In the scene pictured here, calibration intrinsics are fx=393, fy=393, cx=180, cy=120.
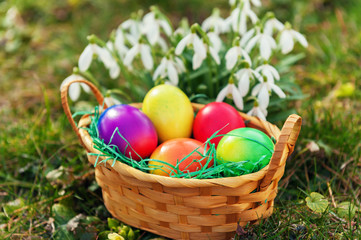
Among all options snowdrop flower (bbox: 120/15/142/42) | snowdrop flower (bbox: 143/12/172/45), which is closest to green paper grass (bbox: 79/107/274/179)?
snowdrop flower (bbox: 143/12/172/45)

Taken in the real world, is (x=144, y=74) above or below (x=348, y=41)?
above

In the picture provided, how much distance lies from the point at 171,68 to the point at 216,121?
1.33 ft

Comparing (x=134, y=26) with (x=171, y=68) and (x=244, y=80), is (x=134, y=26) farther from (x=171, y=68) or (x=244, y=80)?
(x=244, y=80)

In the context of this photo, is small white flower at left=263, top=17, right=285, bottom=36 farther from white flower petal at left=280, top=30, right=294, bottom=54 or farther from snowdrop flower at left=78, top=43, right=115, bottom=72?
snowdrop flower at left=78, top=43, right=115, bottom=72

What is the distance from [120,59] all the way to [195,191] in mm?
1153

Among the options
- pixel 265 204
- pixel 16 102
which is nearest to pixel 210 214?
pixel 265 204

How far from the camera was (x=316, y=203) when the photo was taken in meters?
1.50

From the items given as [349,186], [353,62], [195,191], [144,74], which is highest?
[144,74]

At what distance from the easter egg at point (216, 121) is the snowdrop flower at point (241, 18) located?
1.85 ft

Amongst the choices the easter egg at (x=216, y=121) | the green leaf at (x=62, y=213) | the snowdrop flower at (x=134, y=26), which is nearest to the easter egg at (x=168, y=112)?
the easter egg at (x=216, y=121)

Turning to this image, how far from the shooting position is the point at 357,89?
253 cm

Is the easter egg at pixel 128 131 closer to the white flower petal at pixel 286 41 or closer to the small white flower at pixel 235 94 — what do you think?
the small white flower at pixel 235 94

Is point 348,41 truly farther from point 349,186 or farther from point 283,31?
point 349,186

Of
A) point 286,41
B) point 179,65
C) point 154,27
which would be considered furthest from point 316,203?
point 154,27
